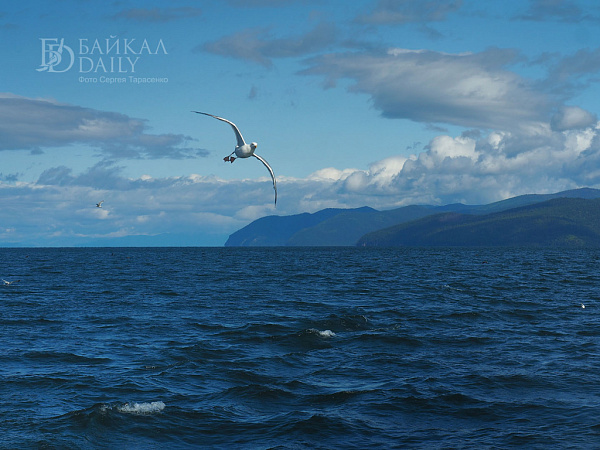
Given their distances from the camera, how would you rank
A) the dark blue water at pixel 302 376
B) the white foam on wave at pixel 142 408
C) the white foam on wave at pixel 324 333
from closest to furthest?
the dark blue water at pixel 302 376 < the white foam on wave at pixel 142 408 < the white foam on wave at pixel 324 333

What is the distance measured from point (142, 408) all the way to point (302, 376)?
8.28 metres

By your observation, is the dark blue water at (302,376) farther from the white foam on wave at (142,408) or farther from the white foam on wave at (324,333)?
the white foam on wave at (324,333)

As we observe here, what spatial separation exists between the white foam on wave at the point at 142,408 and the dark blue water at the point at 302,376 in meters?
0.09

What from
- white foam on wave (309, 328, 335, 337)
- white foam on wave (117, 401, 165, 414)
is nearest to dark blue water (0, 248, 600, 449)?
white foam on wave (117, 401, 165, 414)

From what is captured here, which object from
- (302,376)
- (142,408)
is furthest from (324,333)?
(142,408)

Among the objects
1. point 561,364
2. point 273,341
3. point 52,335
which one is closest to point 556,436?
point 561,364

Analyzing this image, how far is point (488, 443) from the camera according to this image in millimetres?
19031

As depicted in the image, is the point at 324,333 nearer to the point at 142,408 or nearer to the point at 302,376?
the point at 302,376

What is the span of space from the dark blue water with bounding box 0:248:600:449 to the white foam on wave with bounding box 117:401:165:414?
89 mm

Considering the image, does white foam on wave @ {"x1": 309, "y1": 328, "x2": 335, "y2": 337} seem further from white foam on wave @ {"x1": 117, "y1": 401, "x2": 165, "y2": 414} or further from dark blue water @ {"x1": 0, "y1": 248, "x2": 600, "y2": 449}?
white foam on wave @ {"x1": 117, "y1": 401, "x2": 165, "y2": 414}

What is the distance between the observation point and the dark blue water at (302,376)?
2042cm

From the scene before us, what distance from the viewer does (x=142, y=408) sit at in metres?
23.1

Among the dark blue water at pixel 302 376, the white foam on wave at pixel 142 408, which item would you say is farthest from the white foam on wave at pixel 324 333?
the white foam on wave at pixel 142 408

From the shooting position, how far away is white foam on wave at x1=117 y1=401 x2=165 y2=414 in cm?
2283
